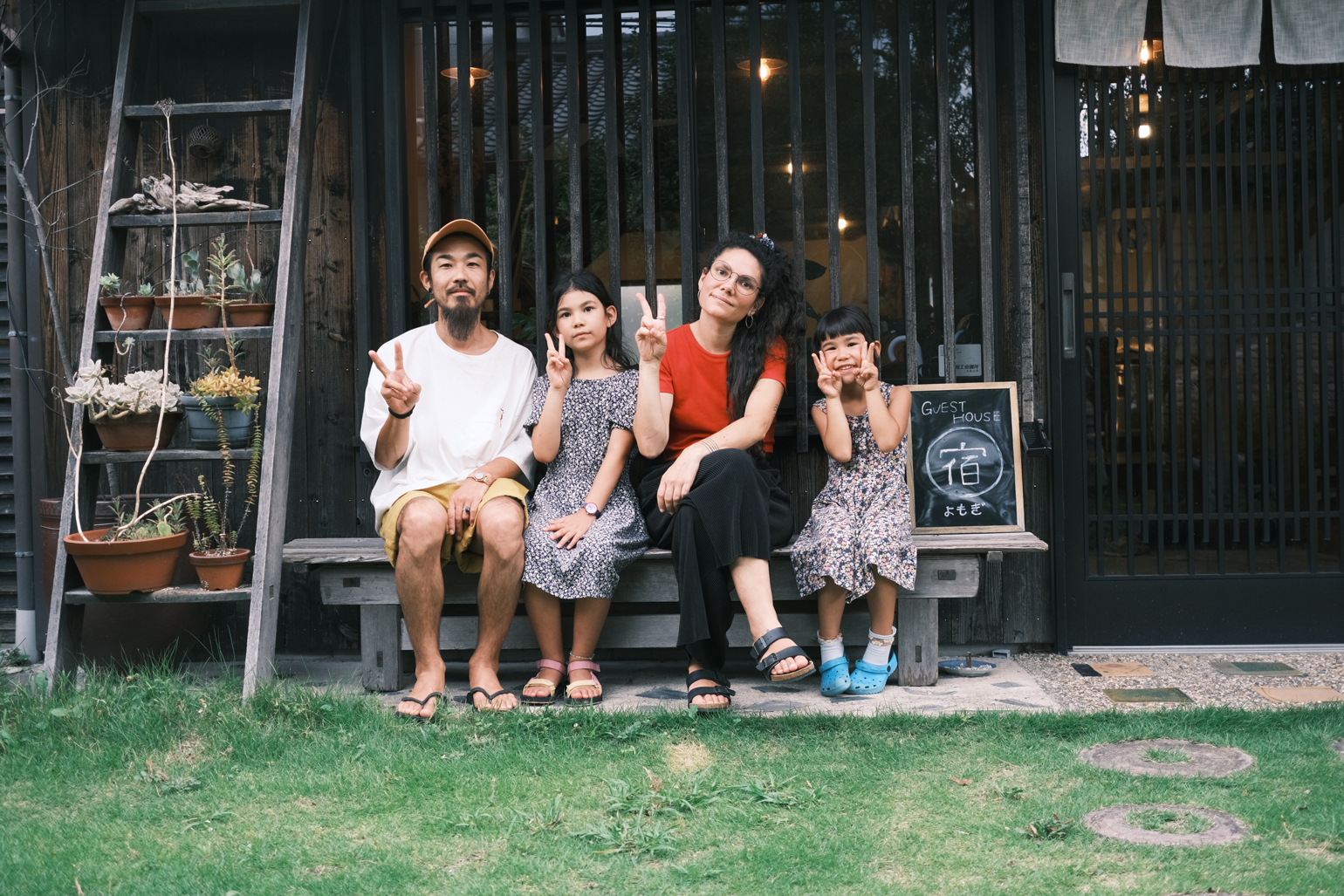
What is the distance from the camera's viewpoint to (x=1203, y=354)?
4.43 m

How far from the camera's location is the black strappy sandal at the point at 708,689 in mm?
3441

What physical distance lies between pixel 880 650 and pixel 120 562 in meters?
2.62

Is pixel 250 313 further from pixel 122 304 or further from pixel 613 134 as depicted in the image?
pixel 613 134

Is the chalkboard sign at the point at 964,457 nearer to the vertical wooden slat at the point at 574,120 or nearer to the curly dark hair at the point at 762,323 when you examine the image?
the curly dark hair at the point at 762,323

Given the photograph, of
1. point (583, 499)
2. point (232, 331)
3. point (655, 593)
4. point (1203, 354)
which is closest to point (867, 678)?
point (655, 593)

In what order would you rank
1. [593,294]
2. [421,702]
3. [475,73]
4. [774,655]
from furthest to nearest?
[475,73]
[593,294]
[421,702]
[774,655]

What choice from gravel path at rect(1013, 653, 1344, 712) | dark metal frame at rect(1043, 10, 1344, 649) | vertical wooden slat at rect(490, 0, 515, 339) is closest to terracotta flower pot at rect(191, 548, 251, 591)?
vertical wooden slat at rect(490, 0, 515, 339)

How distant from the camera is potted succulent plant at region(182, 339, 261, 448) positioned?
3.81 metres

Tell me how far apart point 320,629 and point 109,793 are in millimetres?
1773

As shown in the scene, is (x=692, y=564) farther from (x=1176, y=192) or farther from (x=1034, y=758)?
(x=1176, y=192)

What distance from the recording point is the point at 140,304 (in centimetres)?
391

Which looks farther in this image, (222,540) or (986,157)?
(986,157)

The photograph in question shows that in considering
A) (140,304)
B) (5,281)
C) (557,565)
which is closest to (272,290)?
(140,304)

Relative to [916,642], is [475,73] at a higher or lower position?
higher
